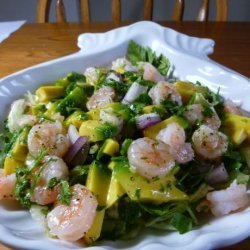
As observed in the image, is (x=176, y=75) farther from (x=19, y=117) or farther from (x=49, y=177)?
(x=49, y=177)

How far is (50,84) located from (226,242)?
69cm

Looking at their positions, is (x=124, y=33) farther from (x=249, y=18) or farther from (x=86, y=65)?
(x=249, y=18)

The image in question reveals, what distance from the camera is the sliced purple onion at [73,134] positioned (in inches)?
33.1

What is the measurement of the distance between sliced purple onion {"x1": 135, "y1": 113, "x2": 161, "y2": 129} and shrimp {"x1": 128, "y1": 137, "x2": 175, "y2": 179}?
4.1 inches

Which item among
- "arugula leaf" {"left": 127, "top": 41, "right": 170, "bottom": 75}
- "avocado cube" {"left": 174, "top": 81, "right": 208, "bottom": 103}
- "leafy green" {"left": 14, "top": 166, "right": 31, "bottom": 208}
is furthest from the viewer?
"arugula leaf" {"left": 127, "top": 41, "right": 170, "bottom": 75}

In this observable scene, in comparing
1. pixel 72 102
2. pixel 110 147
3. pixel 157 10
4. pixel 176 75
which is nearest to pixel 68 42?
pixel 176 75

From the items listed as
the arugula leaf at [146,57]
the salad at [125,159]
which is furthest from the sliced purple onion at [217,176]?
the arugula leaf at [146,57]

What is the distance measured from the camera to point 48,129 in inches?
32.9

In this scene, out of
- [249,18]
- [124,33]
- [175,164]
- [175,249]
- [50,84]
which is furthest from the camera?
[249,18]

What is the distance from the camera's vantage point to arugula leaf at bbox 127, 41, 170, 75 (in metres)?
1.23

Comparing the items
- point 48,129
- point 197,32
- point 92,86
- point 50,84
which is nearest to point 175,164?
point 48,129

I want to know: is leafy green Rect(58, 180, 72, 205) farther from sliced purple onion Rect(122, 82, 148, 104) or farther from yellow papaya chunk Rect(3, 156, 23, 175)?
sliced purple onion Rect(122, 82, 148, 104)

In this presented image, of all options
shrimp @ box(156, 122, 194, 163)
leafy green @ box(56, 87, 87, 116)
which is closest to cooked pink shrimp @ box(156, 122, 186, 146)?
shrimp @ box(156, 122, 194, 163)

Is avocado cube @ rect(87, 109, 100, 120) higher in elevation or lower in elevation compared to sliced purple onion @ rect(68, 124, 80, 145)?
higher
